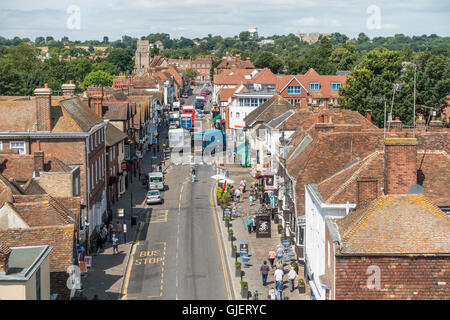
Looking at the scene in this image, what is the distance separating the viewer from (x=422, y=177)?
2892cm

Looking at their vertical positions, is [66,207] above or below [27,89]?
below

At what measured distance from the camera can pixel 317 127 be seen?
1756 inches

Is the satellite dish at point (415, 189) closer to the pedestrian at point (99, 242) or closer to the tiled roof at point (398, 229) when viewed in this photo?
the tiled roof at point (398, 229)

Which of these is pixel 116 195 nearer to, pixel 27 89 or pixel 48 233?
pixel 48 233

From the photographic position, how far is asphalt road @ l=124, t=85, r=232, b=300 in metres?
36.0

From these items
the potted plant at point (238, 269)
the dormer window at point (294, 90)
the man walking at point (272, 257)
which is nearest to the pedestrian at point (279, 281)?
the potted plant at point (238, 269)

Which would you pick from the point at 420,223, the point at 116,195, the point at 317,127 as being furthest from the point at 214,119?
the point at 420,223

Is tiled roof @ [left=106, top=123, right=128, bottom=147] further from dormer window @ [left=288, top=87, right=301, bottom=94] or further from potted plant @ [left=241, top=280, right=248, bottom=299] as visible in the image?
dormer window @ [left=288, top=87, right=301, bottom=94]

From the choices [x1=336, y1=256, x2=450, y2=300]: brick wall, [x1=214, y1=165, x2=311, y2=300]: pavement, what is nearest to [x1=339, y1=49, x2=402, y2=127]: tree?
[x1=214, y1=165, x2=311, y2=300]: pavement

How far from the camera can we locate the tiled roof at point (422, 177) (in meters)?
28.4

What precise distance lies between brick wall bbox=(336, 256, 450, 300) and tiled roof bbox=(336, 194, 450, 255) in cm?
30
